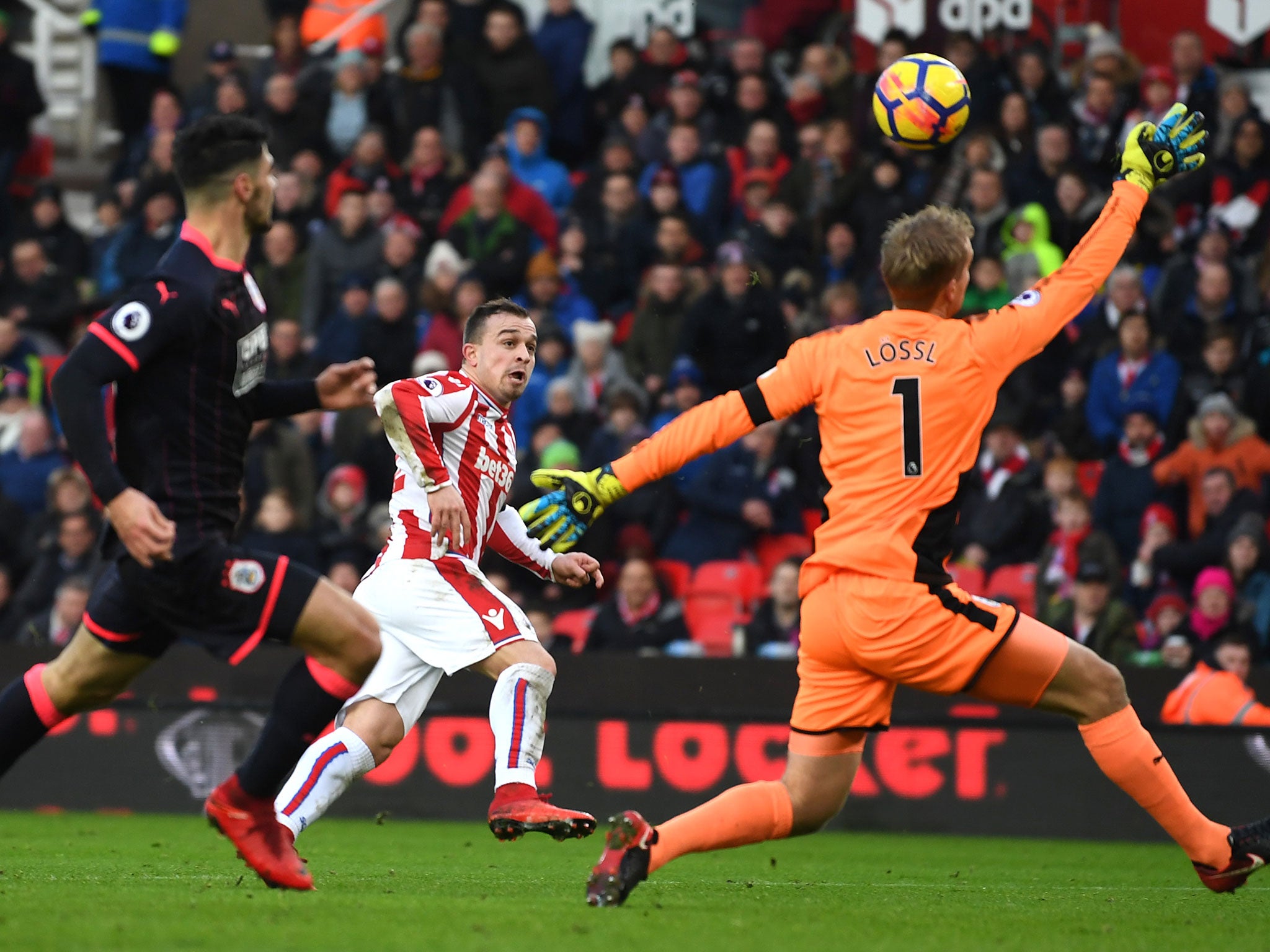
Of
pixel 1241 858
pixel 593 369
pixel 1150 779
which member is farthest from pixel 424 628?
pixel 593 369

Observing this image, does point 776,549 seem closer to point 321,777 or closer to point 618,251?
point 618,251

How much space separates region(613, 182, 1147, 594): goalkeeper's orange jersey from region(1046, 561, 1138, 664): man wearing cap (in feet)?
18.7

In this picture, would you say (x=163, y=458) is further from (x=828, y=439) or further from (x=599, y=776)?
(x=599, y=776)

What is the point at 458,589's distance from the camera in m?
6.74

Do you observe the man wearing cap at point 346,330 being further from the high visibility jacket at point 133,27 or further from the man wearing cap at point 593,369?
the high visibility jacket at point 133,27

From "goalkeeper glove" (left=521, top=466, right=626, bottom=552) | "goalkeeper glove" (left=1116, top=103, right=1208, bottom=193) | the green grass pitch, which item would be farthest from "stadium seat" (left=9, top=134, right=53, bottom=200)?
"goalkeeper glove" (left=1116, top=103, right=1208, bottom=193)

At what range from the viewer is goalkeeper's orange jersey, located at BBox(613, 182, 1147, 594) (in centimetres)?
552

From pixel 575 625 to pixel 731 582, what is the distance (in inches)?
41.9

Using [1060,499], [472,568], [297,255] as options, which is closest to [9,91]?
[297,255]

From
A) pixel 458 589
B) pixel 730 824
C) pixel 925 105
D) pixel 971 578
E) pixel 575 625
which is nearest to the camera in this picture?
pixel 730 824

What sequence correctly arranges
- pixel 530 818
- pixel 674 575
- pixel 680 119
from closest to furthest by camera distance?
pixel 530 818
pixel 674 575
pixel 680 119

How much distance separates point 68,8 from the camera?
667 inches

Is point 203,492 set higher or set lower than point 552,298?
lower

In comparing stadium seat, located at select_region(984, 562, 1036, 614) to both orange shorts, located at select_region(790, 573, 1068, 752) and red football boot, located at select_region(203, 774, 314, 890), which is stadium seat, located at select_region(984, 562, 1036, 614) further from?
red football boot, located at select_region(203, 774, 314, 890)
